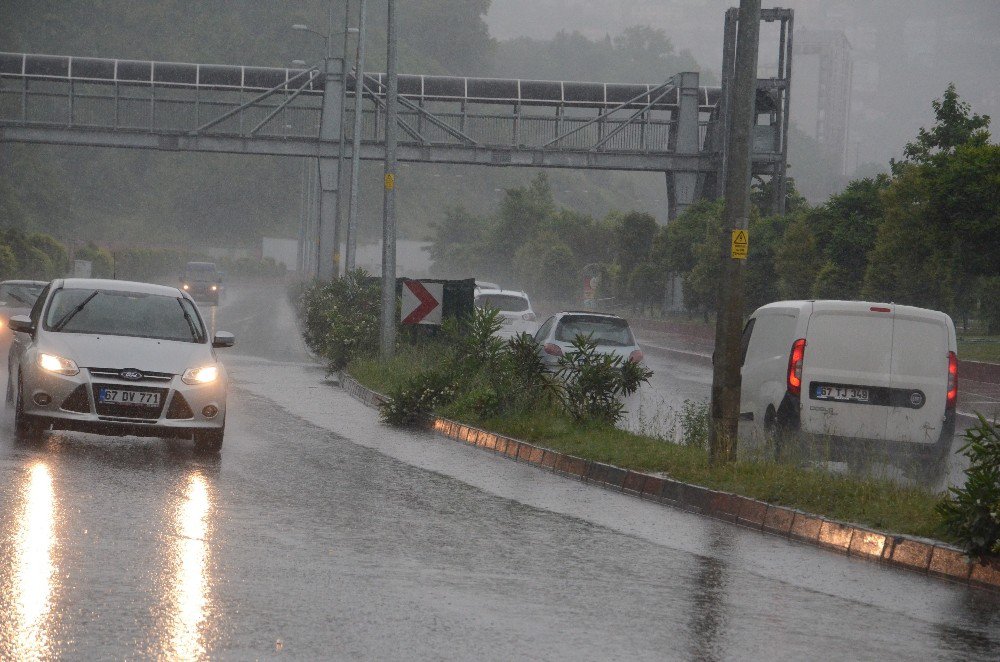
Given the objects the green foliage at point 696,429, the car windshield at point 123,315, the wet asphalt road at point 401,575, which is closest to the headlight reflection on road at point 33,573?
the wet asphalt road at point 401,575

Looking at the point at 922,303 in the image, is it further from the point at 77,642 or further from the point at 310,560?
the point at 77,642

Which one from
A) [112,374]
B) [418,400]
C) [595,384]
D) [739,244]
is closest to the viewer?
[112,374]

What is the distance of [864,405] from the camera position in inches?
538

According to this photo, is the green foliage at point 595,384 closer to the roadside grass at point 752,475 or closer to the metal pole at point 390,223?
the roadside grass at point 752,475

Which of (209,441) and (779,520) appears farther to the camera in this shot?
(209,441)

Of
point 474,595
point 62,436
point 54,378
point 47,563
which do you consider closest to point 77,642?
point 47,563

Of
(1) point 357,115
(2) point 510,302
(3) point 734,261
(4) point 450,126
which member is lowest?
(2) point 510,302

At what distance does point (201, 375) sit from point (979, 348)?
28.0 meters

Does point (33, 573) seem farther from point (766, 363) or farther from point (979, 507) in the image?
point (766, 363)

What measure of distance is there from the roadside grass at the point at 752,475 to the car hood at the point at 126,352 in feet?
12.6

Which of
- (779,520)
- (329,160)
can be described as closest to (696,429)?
(779,520)

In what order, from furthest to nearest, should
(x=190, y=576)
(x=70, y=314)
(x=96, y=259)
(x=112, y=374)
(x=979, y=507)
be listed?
(x=96, y=259) < (x=70, y=314) < (x=112, y=374) < (x=979, y=507) < (x=190, y=576)

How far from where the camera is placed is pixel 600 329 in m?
23.8

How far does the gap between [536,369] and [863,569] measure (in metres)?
8.15
